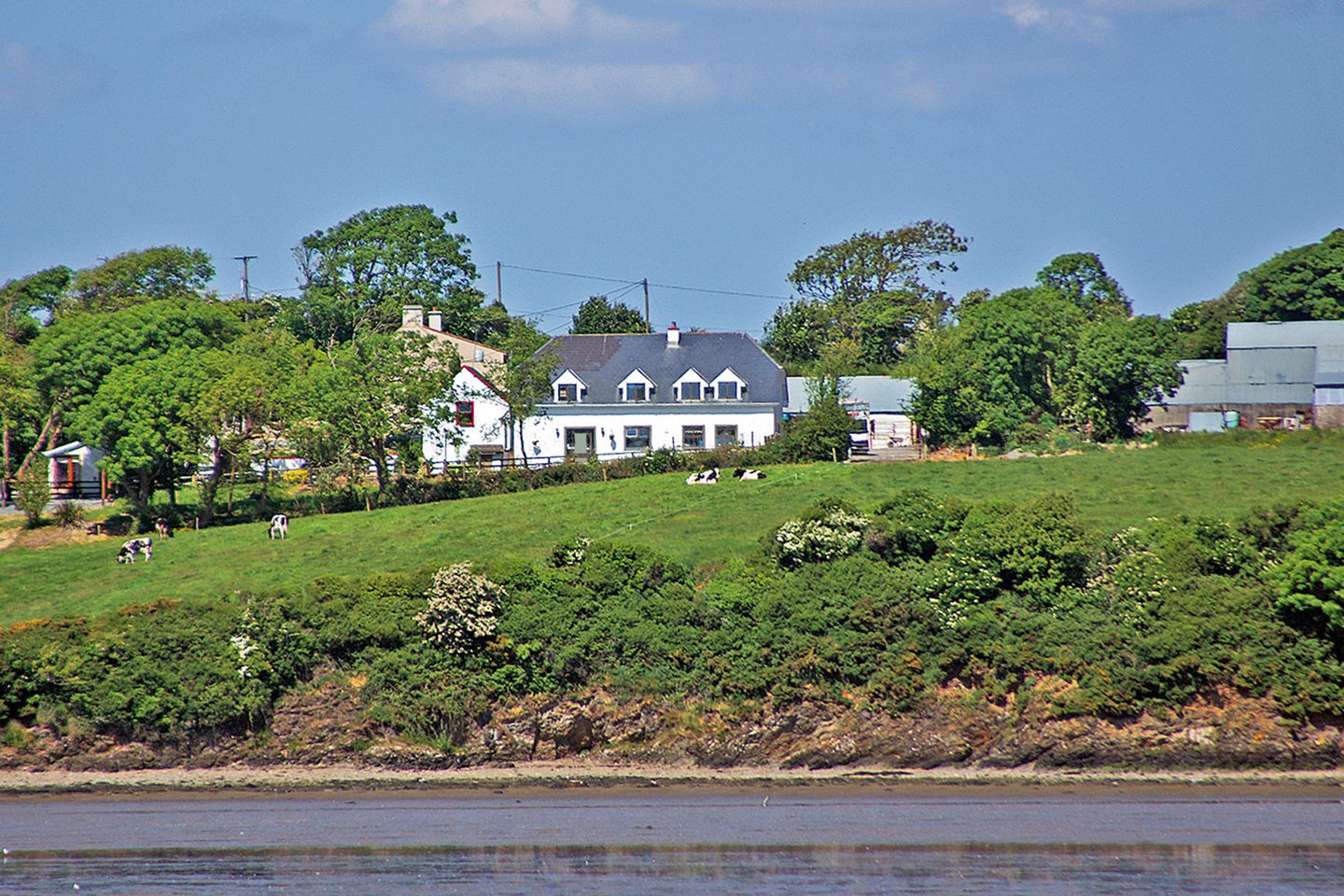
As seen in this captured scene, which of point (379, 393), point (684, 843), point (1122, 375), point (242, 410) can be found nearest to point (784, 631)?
point (684, 843)

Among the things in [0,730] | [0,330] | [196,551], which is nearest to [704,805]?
[0,730]

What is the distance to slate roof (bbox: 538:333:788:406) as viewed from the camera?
7538 cm

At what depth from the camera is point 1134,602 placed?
108ft

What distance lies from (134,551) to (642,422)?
32.5m

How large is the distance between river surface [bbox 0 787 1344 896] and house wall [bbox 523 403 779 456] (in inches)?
1791

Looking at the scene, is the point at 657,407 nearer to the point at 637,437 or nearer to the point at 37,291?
the point at 637,437

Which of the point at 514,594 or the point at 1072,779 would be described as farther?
the point at 514,594

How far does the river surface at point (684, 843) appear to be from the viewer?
74.1 feet

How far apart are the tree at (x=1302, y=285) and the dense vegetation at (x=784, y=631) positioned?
7489 centimetres

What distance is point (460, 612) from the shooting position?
108 ft

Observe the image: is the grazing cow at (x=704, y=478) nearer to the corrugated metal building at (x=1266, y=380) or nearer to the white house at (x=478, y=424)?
the white house at (x=478, y=424)

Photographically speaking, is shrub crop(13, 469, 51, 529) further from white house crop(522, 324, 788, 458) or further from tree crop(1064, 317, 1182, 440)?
tree crop(1064, 317, 1182, 440)

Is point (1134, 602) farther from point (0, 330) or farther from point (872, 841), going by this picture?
point (0, 330)

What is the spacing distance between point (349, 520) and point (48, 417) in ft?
67.5
